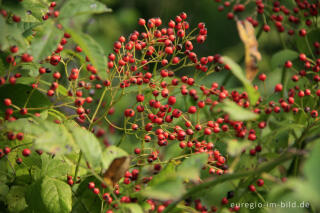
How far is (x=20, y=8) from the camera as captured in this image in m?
1.47

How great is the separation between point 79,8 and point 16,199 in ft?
2.60

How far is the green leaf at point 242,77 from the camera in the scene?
131cm

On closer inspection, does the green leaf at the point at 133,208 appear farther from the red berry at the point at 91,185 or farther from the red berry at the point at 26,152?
the red berry at the point at 26,152

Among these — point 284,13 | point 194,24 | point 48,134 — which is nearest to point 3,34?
point 48,134

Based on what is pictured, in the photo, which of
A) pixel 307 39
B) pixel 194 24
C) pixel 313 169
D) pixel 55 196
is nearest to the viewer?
pixel 313 169

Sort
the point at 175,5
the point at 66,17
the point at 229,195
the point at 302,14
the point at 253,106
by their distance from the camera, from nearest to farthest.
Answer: the point at 66,17 → the point at 253,106 → the point at 229,195 → the point at 302,14 → the point at 175,5

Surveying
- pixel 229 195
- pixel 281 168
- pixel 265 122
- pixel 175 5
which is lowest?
pixel 175 5

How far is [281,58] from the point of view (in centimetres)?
182

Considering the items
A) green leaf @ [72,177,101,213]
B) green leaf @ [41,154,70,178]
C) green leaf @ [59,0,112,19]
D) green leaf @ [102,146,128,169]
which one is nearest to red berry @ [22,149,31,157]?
green leaf @ [41,154,70,178]

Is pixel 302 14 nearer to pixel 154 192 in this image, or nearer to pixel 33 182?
pixel 154 192

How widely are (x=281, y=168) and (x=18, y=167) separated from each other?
1.02 m

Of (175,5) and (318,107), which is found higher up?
(318,107)

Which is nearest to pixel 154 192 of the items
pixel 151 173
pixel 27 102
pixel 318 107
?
pixel 151 173

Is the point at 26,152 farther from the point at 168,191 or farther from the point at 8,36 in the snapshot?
the point at 168,191
